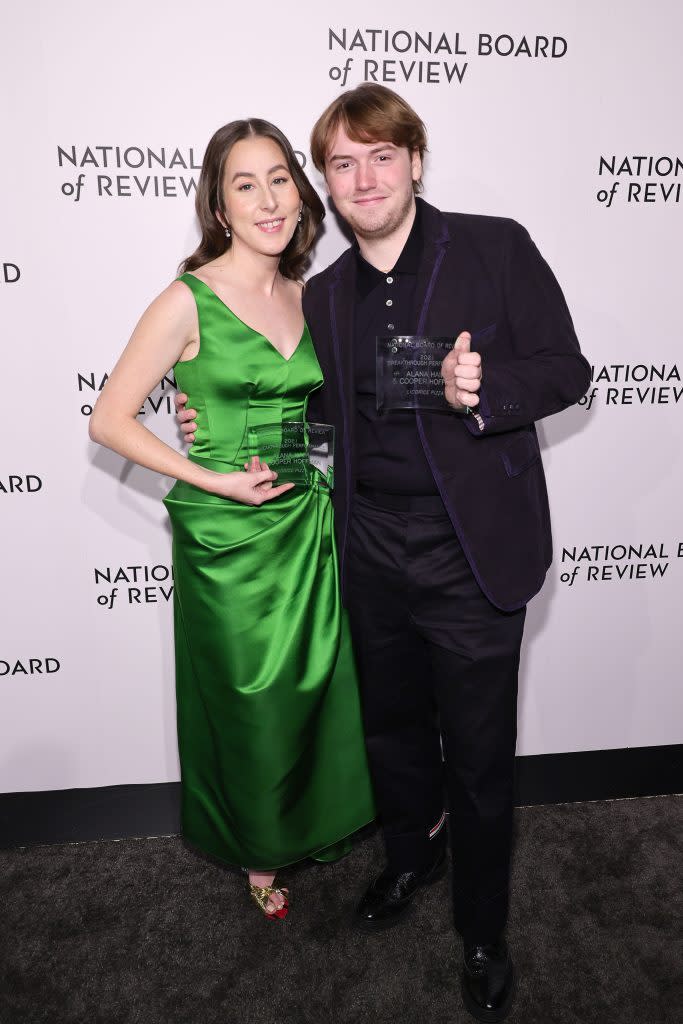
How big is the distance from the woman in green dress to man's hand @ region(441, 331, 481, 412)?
44 cm

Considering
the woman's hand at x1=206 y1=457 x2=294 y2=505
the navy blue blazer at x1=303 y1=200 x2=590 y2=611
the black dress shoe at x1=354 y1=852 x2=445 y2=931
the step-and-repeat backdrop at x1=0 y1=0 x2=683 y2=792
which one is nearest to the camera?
the navy blue blazer at x1=303 y1=200 x2=590 y2=611

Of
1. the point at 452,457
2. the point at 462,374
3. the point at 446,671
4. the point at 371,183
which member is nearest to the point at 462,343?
the point at 462,374

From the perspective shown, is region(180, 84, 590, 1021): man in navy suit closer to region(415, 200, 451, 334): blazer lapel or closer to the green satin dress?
region(415, 200, 451, 334): blazer lapel

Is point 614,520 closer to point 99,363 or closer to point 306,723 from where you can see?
point 306,723

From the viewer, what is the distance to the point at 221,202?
184cm

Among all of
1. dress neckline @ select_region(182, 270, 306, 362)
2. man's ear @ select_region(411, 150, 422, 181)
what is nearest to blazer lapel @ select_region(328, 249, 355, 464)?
dress neckline @ select_region(182, 270, 306, 362)

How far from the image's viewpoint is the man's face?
171 centimetres

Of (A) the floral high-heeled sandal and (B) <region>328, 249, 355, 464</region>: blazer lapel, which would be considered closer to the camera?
(B) <region>328, 249, 355, 464</region>: blazer lapel

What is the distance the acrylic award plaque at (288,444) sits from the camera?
185 cm

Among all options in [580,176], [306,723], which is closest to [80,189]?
[580,176]

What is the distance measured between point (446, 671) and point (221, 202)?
1199mm

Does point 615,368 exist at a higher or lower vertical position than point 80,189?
lower

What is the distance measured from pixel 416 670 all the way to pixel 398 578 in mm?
314

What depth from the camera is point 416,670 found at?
6.69 feet
